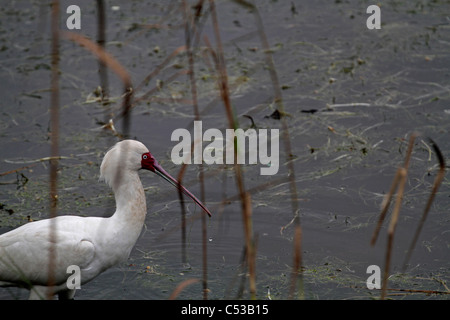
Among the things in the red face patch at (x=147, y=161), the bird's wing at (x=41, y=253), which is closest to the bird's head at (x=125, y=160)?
the red face patch at (x=147, y=161)

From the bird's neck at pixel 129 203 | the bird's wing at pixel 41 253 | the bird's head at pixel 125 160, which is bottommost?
the bird's wing at pixel 41 253

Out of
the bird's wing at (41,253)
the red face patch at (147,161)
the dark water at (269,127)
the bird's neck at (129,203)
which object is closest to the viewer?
the bird's wing at (41,253)

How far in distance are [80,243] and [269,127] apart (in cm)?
325

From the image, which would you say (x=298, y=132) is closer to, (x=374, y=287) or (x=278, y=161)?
(x=278, y=161)

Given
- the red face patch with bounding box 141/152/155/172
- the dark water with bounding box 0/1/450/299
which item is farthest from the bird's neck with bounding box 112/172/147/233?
the dark water with bounding box 0/1/450/299

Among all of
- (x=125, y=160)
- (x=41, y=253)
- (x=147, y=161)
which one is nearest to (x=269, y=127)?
(x=147, y=161)

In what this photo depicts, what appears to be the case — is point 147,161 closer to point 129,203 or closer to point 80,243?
point 129,203

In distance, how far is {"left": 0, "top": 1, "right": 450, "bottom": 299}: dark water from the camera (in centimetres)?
530

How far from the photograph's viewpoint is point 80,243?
4.67m

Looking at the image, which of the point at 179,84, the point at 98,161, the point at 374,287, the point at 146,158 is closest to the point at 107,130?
the point at 98,161

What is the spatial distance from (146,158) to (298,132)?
2.64m

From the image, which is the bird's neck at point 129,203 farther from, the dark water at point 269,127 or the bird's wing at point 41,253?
the dark water at point 269,127

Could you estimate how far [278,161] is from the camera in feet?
22.6

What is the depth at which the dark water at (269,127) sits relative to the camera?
17.4ft
